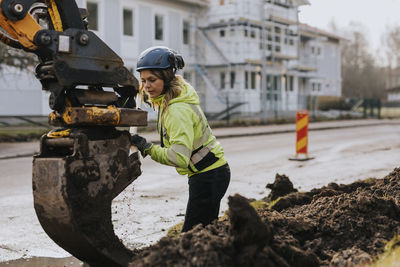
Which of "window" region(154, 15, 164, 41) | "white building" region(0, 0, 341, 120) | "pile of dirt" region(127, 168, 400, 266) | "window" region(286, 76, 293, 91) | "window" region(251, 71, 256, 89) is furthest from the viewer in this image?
"window" region(286, 76, 293, 91)

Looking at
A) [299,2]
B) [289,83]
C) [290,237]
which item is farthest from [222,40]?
[290,237]

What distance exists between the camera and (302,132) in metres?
13.1

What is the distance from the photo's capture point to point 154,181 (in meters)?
9.60

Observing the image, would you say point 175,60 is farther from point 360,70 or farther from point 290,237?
point 360,70

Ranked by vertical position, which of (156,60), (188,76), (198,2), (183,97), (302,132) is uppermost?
(198,2)

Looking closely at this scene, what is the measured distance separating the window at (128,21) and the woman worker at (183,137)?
29601 millimetres

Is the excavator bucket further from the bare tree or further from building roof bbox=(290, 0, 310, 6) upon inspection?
the bare tree

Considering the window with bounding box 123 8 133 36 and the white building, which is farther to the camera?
the window with bounding box 123 8 133 36

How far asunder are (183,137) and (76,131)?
72 centimetres

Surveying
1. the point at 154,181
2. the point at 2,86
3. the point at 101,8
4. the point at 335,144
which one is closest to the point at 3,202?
the point at 154,181

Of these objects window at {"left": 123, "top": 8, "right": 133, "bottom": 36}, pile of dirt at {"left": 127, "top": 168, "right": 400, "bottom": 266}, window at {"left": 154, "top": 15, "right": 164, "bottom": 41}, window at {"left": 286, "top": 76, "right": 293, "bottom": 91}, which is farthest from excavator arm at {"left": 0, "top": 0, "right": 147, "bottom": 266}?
window at {"left": 286, "top": 76, "right": 293, "bottom": 91}

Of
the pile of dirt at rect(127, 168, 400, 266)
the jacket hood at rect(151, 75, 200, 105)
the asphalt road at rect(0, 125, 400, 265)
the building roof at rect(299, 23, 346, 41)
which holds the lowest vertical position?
the asphalt road at rect(0, 125, 400, 265)

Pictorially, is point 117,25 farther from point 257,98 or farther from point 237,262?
point 237,262

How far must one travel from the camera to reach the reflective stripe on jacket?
11.9 ft
